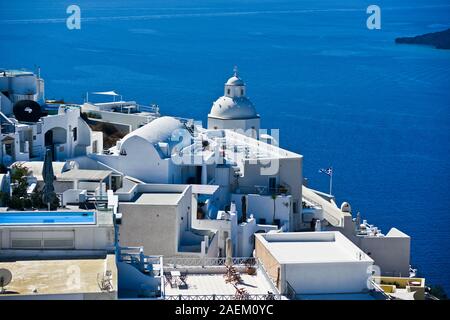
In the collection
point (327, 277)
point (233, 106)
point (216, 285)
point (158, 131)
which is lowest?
point (216, 285)

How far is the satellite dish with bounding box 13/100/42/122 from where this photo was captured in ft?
84.4

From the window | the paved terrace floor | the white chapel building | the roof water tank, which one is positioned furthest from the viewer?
the white chapel building

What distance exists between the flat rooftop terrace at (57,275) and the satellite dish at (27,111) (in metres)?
11.5

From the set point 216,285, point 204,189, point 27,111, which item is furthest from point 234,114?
point 216,285

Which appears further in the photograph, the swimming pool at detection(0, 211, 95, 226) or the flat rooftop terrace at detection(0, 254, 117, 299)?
the swimming pool at detection(0, 211, 95, 226)

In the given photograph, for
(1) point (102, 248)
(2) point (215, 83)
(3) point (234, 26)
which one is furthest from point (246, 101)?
(3) point (234, 26)

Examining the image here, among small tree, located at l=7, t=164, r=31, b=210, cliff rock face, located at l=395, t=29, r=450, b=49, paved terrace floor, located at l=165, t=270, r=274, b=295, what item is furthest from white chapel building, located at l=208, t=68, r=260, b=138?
cliff rock face, located at l=395, t=29, r=450, b=49

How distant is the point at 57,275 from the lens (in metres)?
13.8

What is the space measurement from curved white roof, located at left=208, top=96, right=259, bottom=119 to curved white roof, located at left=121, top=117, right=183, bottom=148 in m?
5.94

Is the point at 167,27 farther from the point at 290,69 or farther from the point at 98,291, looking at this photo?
the point at 98,291

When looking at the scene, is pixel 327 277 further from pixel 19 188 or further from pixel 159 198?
pixel 19 188

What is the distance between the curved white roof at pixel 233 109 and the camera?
31.5 metres

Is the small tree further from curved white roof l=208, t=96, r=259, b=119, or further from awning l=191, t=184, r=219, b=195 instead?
curved white roof l=208, t=96, r=259, b=119

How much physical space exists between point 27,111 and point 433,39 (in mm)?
85305
